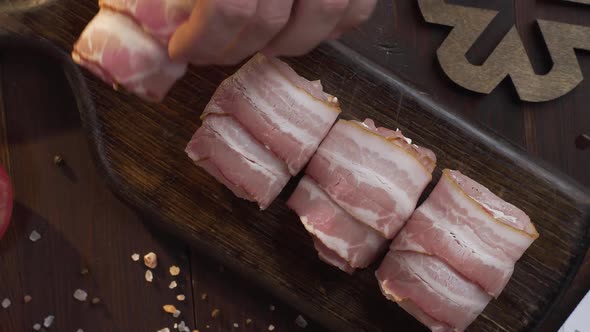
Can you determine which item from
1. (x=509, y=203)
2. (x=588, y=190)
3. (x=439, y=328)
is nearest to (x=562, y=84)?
(x=588, y=190)

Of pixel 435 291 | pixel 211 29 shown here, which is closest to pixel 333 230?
pixel 435 291

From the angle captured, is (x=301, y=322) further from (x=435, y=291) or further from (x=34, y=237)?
(x=34, y=237)

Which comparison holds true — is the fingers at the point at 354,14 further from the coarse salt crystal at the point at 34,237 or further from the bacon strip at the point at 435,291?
the coarse salt crystal at the point at 34,237

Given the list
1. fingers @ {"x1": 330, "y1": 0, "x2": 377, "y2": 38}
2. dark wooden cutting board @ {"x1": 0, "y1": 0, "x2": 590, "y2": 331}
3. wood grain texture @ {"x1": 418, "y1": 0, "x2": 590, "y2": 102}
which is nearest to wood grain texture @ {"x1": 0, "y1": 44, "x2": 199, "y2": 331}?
dark wooden cutting board @ {"x1": 0, "y1": 0, "x2": 590, "y2": 331}

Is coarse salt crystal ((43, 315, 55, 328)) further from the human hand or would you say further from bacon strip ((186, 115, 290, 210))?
the human hand

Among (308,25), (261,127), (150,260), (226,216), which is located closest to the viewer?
(308,25)

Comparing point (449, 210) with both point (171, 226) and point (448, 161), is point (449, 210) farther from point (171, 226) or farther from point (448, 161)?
point (171, 226)
